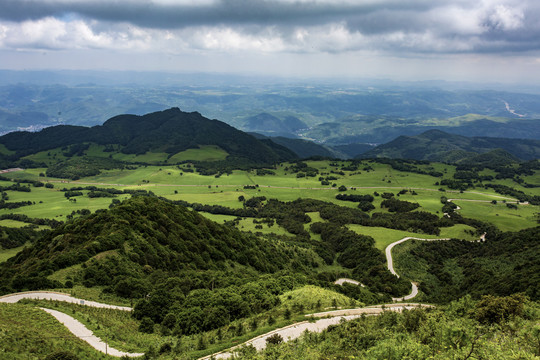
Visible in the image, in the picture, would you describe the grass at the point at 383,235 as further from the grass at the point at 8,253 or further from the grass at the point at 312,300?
the grass at the point at 8,253

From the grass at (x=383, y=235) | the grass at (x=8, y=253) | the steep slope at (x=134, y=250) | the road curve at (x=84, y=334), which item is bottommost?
the grass at (x=8, y=253)

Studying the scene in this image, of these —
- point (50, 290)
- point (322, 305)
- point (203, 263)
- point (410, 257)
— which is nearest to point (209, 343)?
point (322, 305)

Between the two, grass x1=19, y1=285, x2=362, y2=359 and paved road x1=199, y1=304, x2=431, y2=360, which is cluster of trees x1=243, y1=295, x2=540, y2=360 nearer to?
paved road x1=199, y1=304, x2=431, y2=360

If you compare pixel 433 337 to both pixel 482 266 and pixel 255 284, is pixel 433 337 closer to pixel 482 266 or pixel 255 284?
pixel 255 284

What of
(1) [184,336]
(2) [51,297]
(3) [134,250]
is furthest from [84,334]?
(3) [134,250]

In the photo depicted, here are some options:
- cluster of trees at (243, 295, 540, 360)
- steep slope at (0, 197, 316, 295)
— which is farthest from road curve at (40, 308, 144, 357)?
cluster of trees at (243, 295, 540, 360)

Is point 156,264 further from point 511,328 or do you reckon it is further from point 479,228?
point 479,228

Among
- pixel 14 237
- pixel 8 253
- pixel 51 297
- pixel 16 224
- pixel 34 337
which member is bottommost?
pixel 16 224

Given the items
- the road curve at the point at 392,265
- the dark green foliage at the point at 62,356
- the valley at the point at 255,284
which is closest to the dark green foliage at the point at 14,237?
the valley at the point at 255,284

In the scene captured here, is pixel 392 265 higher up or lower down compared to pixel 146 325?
lower down

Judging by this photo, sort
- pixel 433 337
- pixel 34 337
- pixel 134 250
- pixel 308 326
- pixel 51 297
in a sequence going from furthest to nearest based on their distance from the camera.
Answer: pixel 134 250 < pixel 51 297 < pixel 308 326 < pixel 34 337 < pixel 433 337
